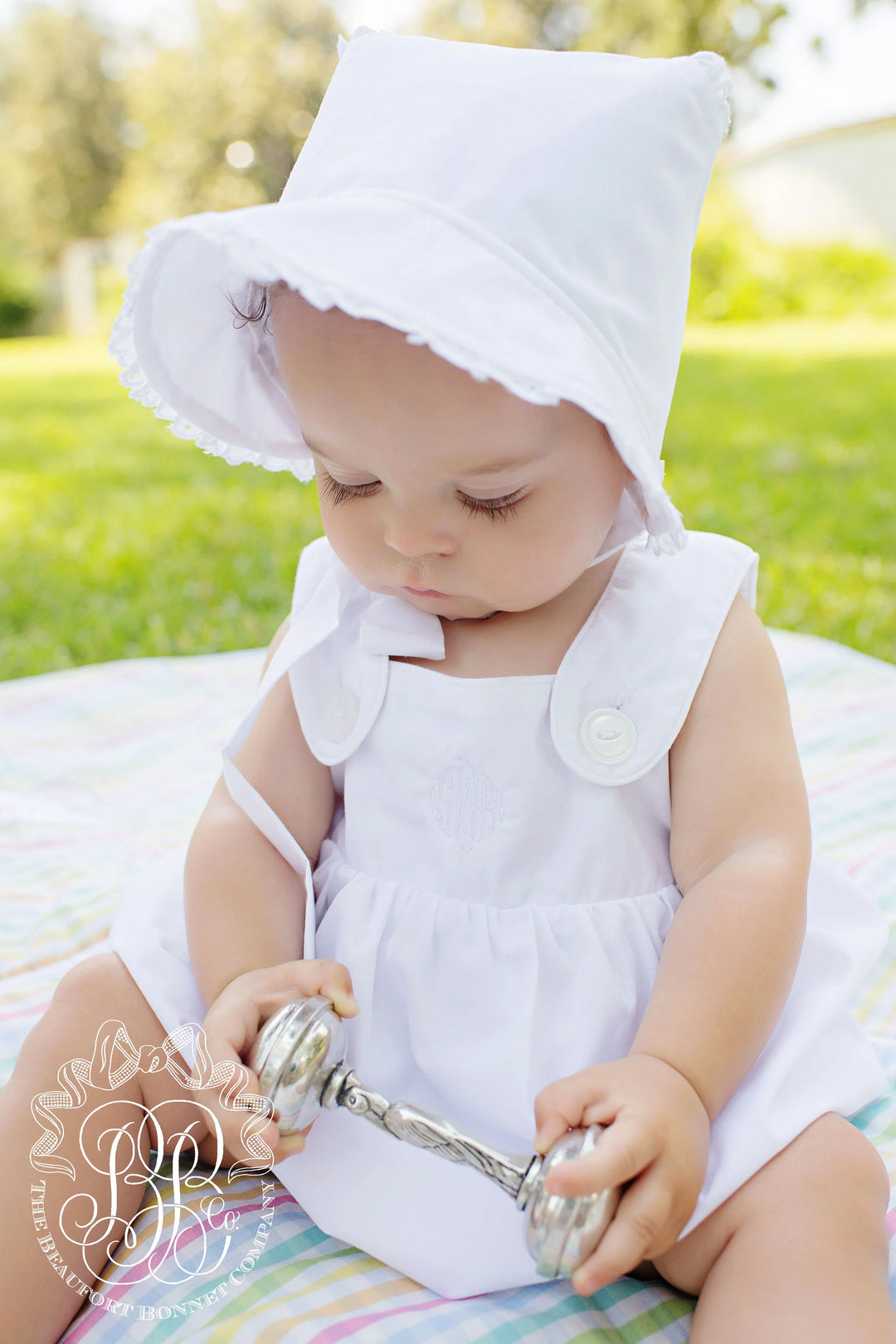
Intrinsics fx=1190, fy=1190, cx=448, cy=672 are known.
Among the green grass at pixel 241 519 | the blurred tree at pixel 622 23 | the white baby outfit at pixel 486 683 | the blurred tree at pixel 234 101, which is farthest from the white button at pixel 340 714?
the blurred tree at pixel 234 101

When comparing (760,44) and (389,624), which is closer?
(389,624)

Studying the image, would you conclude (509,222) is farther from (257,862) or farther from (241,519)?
(241,519)

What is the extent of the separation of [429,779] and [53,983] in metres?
0.53

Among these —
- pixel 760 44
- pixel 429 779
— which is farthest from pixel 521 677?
pixel 760 44

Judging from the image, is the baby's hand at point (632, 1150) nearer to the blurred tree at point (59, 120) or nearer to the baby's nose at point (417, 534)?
the baby's nose at point (417, 534)

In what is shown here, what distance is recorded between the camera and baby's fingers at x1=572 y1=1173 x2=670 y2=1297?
0.76m

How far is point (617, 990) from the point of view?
996 millimetres

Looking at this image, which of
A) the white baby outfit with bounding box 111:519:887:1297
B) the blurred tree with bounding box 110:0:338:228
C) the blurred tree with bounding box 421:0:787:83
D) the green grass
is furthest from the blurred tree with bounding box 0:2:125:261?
the white baby outfit with bounding box 111:519:887:1297

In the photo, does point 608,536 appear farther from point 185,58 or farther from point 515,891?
point 185,58

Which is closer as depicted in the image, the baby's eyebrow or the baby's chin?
the baby's eyebrow

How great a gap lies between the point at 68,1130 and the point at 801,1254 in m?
0.56

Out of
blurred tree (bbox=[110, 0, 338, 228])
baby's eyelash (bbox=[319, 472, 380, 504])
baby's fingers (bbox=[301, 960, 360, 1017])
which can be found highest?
baby's eyelash (bbox=[319, 472, 380, 504])
